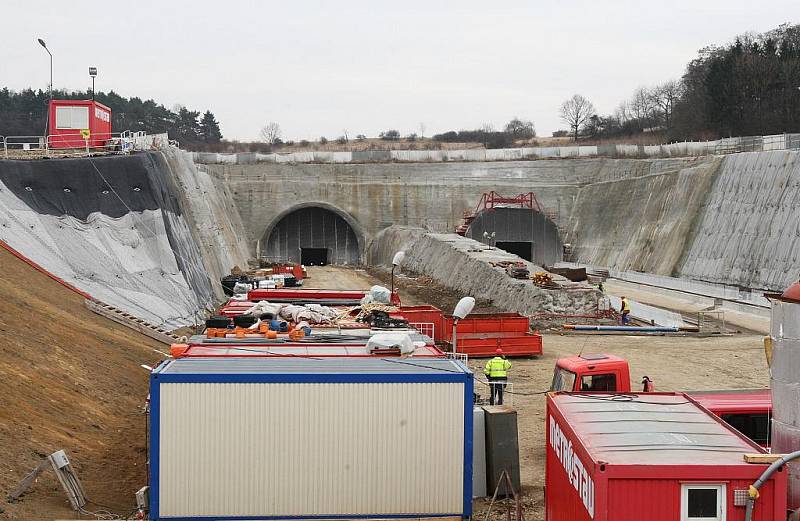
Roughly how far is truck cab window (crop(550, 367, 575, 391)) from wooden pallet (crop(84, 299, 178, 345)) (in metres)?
12.8

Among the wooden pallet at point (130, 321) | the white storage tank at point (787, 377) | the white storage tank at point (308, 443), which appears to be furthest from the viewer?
the wooden pallet at point (130, 321)

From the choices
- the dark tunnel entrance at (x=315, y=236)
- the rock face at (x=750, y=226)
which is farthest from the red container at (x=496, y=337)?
the dark tunnel entrance at (x=315, y=236)

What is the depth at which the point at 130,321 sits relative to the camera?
27.6 metres

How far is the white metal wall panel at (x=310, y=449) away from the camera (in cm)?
1335

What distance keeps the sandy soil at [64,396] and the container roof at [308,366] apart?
266 centimetres

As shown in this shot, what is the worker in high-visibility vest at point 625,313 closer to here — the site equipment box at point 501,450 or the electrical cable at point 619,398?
the site equipment box at point 501,450

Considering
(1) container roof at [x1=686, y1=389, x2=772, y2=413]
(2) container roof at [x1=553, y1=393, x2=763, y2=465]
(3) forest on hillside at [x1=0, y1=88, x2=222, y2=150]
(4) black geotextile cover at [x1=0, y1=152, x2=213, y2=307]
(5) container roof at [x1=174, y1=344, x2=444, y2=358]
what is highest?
(3) forest on hillside at [x1=0, y1=88, x2=222, y2=150]

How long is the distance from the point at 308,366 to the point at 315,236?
62270 millimetres

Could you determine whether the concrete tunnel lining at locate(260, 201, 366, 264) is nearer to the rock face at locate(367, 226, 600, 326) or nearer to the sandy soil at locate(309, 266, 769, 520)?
the rock face at locate(367, 226, 600, 326)

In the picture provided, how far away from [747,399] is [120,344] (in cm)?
1598

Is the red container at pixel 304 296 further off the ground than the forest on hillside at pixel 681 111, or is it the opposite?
the forest on hillside at pixel 681 111

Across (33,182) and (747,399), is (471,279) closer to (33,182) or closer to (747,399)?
(33,182)

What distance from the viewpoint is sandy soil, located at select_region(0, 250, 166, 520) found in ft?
48.3

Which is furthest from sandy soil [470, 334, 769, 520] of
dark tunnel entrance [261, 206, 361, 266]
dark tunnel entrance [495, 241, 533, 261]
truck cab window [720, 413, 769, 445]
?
dark tunnel entrance [261, 206, 361, 266]
